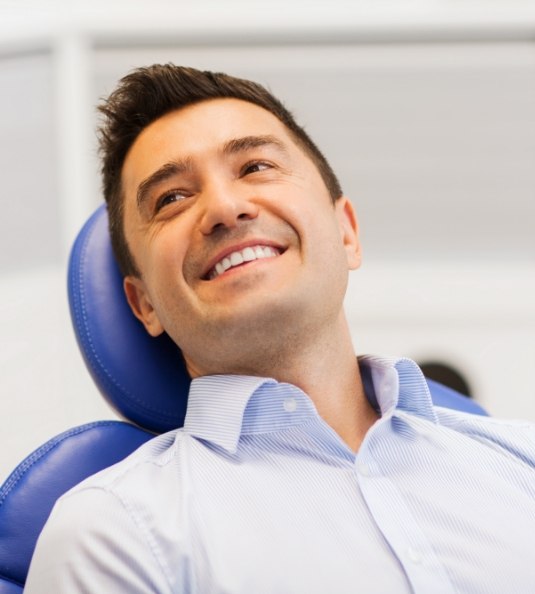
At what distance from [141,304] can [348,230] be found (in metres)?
0.37

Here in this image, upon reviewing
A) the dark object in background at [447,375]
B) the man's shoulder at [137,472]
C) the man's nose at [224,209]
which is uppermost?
the man's nose at [224,209]

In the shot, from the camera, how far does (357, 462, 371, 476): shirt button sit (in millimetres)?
1010

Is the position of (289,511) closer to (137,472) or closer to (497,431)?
(137,472)

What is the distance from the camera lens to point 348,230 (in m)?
1.35

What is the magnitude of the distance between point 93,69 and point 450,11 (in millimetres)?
897

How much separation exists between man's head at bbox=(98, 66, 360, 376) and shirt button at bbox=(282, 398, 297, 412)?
8cm

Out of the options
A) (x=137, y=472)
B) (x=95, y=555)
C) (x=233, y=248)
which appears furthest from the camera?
(x=233, y=248)

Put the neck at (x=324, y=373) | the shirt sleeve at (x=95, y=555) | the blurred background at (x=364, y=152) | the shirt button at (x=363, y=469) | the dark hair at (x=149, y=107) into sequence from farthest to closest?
the blurred background at (x=364, y=152) → the dark hair at (x=149, y=107) → the neck at (x=324, y=373) → the shirt button at (x=363, y=469) → the shirt sleeve at (x=95, y=555)

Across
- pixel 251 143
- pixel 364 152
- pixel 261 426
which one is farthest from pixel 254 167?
pixel 364 152

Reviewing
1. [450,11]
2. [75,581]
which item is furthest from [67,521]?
[450,11]

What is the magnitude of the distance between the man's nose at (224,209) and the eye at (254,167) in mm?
70

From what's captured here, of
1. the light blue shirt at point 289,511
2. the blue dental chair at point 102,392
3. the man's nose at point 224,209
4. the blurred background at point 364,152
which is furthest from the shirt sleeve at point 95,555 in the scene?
the blurred background at point 364,152

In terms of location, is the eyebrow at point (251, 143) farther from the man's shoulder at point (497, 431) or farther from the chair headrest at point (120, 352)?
the man's shoulder at point (497, 431)

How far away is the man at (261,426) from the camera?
897 millimetres
